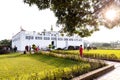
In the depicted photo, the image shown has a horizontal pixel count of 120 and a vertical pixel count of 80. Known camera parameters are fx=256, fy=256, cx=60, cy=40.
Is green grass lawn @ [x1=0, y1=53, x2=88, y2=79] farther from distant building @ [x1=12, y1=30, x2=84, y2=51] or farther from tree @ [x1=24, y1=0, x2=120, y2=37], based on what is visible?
distant building @ [x1=12, y1=30, x2=84, y2=51]

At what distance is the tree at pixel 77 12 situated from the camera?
41.4 ft

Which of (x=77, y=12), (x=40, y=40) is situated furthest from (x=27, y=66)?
(x=40, y=40)

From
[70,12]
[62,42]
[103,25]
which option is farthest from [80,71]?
[62,42]

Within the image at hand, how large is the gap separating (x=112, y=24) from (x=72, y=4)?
319cm

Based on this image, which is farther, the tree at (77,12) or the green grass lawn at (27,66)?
the green grass lawn at (27,66)

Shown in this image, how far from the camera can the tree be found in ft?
41.4

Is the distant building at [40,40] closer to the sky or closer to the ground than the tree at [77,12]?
closer to the sky

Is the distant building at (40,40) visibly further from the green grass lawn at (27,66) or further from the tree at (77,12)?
the tree at (77,12)

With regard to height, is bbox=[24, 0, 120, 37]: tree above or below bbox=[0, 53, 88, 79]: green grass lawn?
above

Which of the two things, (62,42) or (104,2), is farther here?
(62,42)

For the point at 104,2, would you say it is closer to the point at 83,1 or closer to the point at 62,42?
the point at 83,1

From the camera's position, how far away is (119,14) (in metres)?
13.8

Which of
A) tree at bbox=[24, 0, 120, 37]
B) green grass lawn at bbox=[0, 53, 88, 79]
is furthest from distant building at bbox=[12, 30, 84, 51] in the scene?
tree at bbox=[24, 0, 120, 37]

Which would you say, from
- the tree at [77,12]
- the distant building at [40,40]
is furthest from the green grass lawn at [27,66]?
the distant building at [40,40]
